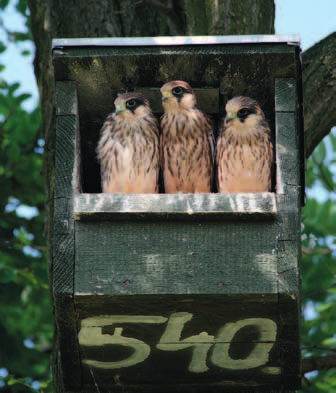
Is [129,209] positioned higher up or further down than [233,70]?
further down

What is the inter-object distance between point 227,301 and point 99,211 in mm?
623

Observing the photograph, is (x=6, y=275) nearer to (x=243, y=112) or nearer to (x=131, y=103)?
(x=131, y=103)

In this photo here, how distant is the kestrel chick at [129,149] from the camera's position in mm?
3672

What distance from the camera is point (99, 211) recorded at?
305cm

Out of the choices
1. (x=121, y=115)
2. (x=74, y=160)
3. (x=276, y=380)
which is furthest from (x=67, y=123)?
(x=276, y=380)

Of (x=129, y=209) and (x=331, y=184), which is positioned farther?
(x=331, y=184)

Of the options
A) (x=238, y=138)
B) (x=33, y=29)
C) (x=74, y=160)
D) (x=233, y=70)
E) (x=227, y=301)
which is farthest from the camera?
(x=33, y=29)

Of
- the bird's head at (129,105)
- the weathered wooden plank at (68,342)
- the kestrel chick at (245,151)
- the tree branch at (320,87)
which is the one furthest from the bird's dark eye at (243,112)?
the weathered wooden plank at (68,342)

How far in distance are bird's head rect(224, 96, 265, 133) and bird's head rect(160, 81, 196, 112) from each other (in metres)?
0.19

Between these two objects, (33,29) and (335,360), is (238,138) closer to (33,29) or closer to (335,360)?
(335,360)

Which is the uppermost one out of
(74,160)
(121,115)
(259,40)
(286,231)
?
(259,40)

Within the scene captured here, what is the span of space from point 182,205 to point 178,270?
261 millimetres

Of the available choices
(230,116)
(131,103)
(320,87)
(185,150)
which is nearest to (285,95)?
(230,116)

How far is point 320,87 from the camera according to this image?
4188 millimetres
